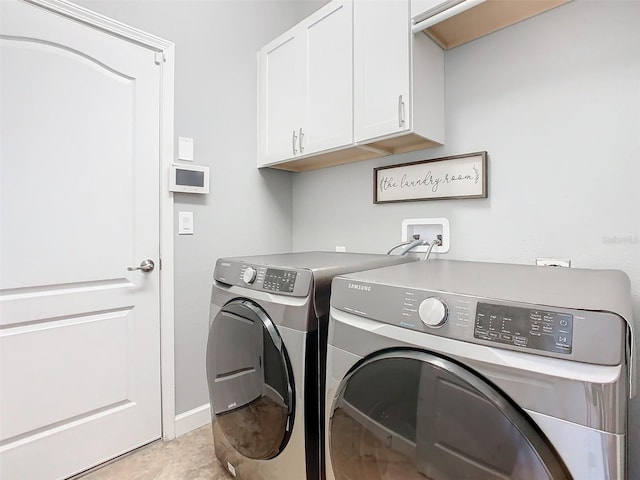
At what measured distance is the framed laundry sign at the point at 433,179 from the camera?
150 centimetres

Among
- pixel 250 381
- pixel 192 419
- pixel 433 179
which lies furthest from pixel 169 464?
pixel 433 179

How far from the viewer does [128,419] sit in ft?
5.58

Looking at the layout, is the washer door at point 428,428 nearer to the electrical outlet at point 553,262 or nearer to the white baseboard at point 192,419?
the electrical outlet at point 553,262

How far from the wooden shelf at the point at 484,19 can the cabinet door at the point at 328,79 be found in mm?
419

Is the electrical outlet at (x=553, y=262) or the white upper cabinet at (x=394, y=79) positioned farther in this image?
the white upper cabinet at (x=394, y=79)

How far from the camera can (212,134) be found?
6.61ft

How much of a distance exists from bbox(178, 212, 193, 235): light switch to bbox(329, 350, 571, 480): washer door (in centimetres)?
136

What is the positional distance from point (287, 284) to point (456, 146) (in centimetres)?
107

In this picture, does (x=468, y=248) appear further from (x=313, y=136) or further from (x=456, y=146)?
(x=313, y=136)

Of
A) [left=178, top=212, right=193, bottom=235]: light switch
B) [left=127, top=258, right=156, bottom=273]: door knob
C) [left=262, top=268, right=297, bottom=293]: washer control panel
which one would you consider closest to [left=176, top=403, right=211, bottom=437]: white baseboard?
[left=127, top=258, right=156, bottom=273]: door knob

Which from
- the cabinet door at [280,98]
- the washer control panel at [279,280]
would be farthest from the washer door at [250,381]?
the cabinet door at [280,98]

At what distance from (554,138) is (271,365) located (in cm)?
141

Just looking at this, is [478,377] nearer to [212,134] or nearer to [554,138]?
[554,138]

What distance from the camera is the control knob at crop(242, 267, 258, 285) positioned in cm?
132
